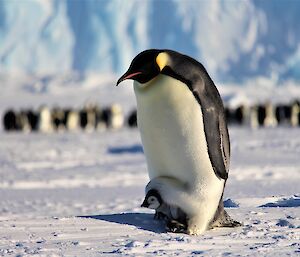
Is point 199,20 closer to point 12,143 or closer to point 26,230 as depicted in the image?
point 12,143

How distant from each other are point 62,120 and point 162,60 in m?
22.5

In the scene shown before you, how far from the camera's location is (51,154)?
13.2 metres

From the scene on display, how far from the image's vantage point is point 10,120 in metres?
24.5

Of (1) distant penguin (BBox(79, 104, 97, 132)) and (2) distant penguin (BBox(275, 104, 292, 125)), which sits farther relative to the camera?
(1) distant penguin (BBox(79, 104, 97, 132))

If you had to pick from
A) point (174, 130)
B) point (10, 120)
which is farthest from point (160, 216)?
point (10, 120)

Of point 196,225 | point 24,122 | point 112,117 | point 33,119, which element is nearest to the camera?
point 196,225

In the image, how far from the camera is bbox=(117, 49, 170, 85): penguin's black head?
3.43 meters

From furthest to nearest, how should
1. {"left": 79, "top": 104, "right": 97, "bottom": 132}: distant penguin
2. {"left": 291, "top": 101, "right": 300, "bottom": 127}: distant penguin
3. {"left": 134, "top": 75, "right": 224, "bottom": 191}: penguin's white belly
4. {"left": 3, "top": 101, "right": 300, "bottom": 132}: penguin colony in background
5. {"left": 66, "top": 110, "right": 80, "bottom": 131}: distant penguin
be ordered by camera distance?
{"left": 79, "top": 104, "right": 97, "bottom": 132}: distant penguin, {"left": 66, "top": 110, "right": 80, "bottom": 131}: distant penguin, {"left": 291, "top": 101, "right": 300, "bottom": 127}: distant penguin, {"left": 3, "top": 101, "right": 300, "bottom": 132}: penguin colony in background, {"left": 134, "top": 75, "right": 224, "bottom": 191}: penguin's white belly

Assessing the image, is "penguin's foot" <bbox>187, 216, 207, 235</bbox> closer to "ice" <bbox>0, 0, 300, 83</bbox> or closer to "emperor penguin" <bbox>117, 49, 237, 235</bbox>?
"emperor penguin" <bbox>117, 49, 237, 235</bbox>

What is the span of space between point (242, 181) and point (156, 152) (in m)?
5.25

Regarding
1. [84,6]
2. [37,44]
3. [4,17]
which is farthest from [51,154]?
[84,6]

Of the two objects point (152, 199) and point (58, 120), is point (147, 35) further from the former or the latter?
point (152, 199)

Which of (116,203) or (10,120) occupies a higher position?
(116,203)

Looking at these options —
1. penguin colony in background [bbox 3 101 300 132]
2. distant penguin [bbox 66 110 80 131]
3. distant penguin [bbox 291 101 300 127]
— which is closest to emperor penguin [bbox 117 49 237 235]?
penguin colony in background [bbox 3 101 300 132]
